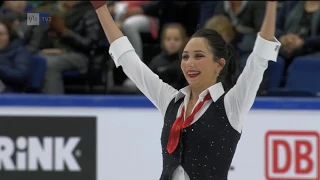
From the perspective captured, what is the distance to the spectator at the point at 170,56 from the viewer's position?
16.6 ft

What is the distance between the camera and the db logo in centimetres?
447

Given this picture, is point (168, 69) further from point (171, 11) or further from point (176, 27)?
point (171, 11)

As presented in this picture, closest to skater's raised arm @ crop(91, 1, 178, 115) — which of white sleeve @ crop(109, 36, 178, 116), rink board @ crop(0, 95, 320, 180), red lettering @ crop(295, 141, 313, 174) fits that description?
white sleeve @ crop(109, 36, 178, 116)

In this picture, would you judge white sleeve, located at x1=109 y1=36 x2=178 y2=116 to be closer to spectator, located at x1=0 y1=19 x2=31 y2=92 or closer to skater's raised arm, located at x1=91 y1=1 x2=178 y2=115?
skater's raised arm, located at x1=91 y1=1 x2=178 y2=115

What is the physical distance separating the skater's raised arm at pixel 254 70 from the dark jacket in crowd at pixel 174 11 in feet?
9.14

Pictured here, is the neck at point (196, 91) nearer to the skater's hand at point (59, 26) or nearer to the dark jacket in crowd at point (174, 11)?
the skater's hand at point (59, 26)

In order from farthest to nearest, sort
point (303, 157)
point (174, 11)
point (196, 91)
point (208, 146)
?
point (174, 11) < point (303, 157) < point (196, 91) < point (208, 146)

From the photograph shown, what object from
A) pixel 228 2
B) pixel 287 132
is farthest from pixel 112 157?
pixel 228 2

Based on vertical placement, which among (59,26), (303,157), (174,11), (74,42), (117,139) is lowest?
(303,157)

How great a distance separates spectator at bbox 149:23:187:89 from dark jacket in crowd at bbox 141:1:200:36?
0.34 ft

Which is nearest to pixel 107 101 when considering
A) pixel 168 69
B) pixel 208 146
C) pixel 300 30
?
pixel 168 69

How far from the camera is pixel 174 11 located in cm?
579

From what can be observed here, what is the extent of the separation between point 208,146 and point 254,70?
0.33 meters

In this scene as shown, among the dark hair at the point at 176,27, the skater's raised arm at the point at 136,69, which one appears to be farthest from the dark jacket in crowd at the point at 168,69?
the skater's raised arm at the point at 136,69
